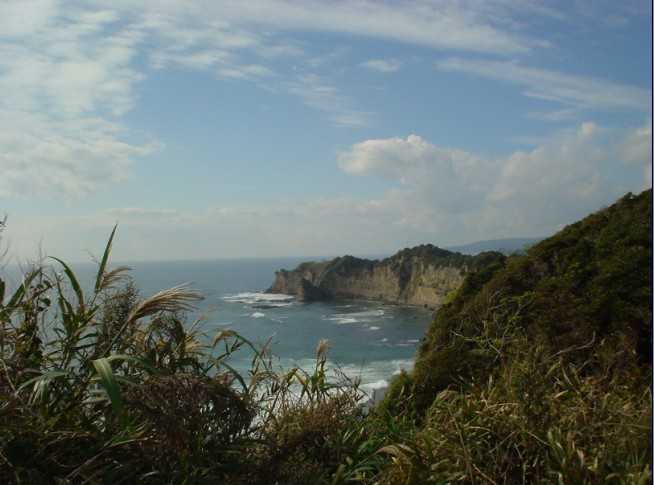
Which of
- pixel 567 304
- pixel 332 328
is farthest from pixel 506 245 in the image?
pixel 567 304

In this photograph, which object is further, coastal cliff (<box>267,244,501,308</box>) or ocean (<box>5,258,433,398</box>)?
coastal cliff (<box>267,244,501,308</box>)

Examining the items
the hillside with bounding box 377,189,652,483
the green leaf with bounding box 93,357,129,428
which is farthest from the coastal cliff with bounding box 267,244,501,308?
the green leaf with bounding box 93,357,129,428

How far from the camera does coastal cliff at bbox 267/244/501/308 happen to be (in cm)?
5478

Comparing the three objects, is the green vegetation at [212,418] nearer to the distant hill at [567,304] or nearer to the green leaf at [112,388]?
the green leaf at [112,388]

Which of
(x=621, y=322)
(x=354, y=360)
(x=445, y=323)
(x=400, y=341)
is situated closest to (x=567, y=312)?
(x=621, y=322)

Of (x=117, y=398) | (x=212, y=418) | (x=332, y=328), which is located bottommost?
(x=332, y=328)

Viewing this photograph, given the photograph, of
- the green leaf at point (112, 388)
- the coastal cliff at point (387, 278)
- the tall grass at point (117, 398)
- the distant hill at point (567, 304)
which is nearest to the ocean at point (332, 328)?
the coastal cliff at point (387, 278)

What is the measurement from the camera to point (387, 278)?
211 feet

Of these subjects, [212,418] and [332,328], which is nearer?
[212,418]

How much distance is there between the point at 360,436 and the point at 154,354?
1439 mm

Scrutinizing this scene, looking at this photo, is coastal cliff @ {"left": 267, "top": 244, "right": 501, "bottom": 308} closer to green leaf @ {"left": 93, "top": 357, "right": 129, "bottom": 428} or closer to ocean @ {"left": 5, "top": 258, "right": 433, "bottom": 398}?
ocean @ {"left": 5, "top": 258, "right": 433, "bottom": 398}

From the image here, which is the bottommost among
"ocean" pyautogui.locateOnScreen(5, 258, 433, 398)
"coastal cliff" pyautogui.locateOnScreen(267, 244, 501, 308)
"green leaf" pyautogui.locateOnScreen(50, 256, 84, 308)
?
"ocean" pyautogui.locateOnScreen(5, 258, 433, 398)

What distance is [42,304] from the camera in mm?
3297

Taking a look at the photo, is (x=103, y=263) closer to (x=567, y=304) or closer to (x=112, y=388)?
(x=112, y=388)
